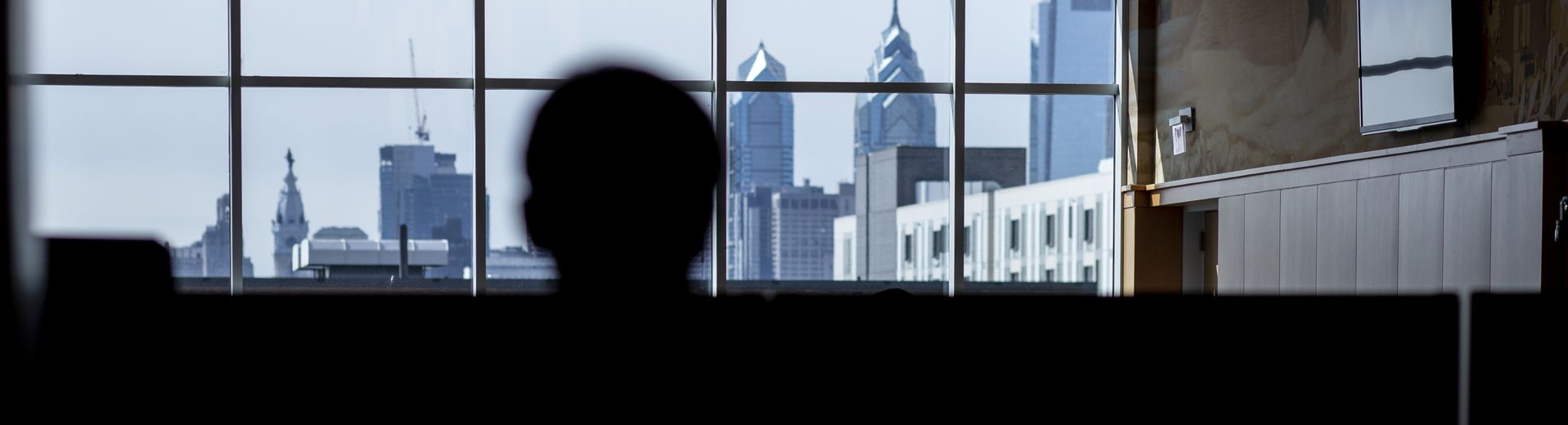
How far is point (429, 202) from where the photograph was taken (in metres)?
8.09

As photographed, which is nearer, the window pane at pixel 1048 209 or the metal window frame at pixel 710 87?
the metal window frame at pixel 710 87

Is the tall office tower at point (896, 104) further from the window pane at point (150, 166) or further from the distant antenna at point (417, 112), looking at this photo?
the window pane at point (150, 166)

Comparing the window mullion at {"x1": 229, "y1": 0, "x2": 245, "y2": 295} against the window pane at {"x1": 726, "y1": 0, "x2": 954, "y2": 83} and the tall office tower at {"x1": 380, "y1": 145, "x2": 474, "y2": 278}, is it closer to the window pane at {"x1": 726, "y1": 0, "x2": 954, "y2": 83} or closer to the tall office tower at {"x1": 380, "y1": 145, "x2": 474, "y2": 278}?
the tall office tower at {"x1": 380, "y1": 145, "x2": 474, "y2": 278}

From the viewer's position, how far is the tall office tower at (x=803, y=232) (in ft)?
27.4

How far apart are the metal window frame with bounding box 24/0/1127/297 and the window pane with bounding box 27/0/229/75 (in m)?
0.07

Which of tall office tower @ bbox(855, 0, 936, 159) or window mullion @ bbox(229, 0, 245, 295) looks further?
tall office tower @ bbox(855, 0, 936, 159)

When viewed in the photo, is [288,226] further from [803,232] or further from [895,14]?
[895,14]

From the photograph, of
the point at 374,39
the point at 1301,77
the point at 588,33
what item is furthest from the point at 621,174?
the point at 374,39

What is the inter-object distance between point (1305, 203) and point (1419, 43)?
1.29 meters

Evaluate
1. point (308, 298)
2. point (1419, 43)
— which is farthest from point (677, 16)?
point (308, 298)

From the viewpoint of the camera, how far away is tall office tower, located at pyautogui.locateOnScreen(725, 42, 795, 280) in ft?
26.3

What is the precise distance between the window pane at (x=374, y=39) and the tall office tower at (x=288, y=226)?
2.11ft

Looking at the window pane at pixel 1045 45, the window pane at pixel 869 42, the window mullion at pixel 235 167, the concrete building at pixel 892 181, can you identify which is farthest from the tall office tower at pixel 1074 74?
the window mullion at pixel 235 167

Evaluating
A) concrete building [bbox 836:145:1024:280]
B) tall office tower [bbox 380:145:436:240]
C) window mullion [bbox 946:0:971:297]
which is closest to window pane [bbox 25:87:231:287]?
tall office tower [bbox 380:145:436:240]
